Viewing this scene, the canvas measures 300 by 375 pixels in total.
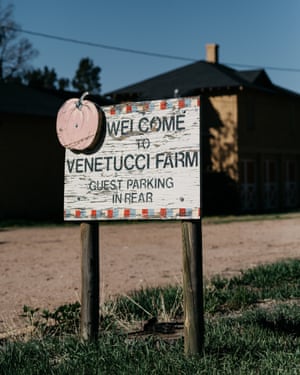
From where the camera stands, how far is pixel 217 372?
4699 mm

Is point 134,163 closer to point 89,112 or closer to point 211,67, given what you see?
point 89,112

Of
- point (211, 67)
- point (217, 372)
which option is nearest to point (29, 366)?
point (217, 372)

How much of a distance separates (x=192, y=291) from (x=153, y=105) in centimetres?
143

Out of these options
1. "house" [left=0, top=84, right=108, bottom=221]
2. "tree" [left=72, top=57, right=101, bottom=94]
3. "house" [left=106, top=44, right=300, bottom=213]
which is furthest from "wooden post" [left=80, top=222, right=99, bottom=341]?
"tree" [left=72, top=57, right=101, bottom=94]

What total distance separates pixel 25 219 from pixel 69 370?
68.7 feet

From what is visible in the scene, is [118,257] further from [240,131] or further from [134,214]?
[240,131]

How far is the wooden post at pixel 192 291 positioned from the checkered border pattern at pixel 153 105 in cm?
86

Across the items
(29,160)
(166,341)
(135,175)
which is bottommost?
(166,341)

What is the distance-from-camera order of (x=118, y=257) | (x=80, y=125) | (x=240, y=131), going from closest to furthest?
1. (x=80, y=125)
2. (x=118, y=257)
3. (x=240, y=131)

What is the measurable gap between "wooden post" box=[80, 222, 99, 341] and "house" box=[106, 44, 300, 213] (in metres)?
24.7

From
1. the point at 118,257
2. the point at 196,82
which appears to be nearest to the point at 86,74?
the point at 196,82

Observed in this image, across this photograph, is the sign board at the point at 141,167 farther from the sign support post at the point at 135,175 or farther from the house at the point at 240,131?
the house at the point at 240,131

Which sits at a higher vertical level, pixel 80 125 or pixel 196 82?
pixel 196 82

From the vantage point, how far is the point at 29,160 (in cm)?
2656
